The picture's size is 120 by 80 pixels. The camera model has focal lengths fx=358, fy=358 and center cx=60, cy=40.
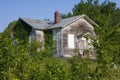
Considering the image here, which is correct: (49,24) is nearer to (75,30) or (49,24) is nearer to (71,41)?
(75,30)

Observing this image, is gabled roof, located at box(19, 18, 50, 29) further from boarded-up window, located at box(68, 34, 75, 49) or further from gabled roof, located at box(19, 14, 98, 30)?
boarded-up window, located at box(68, 34, 75, 49)

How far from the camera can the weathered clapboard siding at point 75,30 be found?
39688 millimetres

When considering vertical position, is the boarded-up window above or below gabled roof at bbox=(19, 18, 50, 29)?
below

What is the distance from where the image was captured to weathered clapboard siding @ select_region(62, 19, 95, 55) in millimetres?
39688

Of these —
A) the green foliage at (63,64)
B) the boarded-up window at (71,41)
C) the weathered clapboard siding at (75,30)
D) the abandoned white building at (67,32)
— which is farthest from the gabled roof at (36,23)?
the green foliage at (63,64)

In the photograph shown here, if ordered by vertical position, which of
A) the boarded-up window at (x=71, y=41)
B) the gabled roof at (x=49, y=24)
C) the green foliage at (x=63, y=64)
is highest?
the gabled roof at (x=49, y=24)

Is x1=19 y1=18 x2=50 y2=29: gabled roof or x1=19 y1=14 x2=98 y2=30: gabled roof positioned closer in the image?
x1=19 y1=14 x2=98 y2=30: gabled roof

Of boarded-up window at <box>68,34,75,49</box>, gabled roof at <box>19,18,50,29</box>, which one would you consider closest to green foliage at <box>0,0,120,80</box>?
boarded-up window at <box>68,34,75,49</box>

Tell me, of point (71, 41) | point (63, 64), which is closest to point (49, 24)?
point (71, 41)

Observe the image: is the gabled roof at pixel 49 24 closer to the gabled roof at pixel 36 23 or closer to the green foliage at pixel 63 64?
the gabled roof at pixel 36 23

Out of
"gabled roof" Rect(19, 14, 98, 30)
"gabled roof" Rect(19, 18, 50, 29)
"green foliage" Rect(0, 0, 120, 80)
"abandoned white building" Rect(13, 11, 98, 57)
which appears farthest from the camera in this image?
"gabled roof" Rect(19, 18, 50, 29)

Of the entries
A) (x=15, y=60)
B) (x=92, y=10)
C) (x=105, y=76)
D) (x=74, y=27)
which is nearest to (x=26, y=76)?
(x=15, y=60)

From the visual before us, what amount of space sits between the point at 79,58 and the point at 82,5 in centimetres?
5286

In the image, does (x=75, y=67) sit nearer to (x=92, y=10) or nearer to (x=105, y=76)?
(x=105, y=76)
